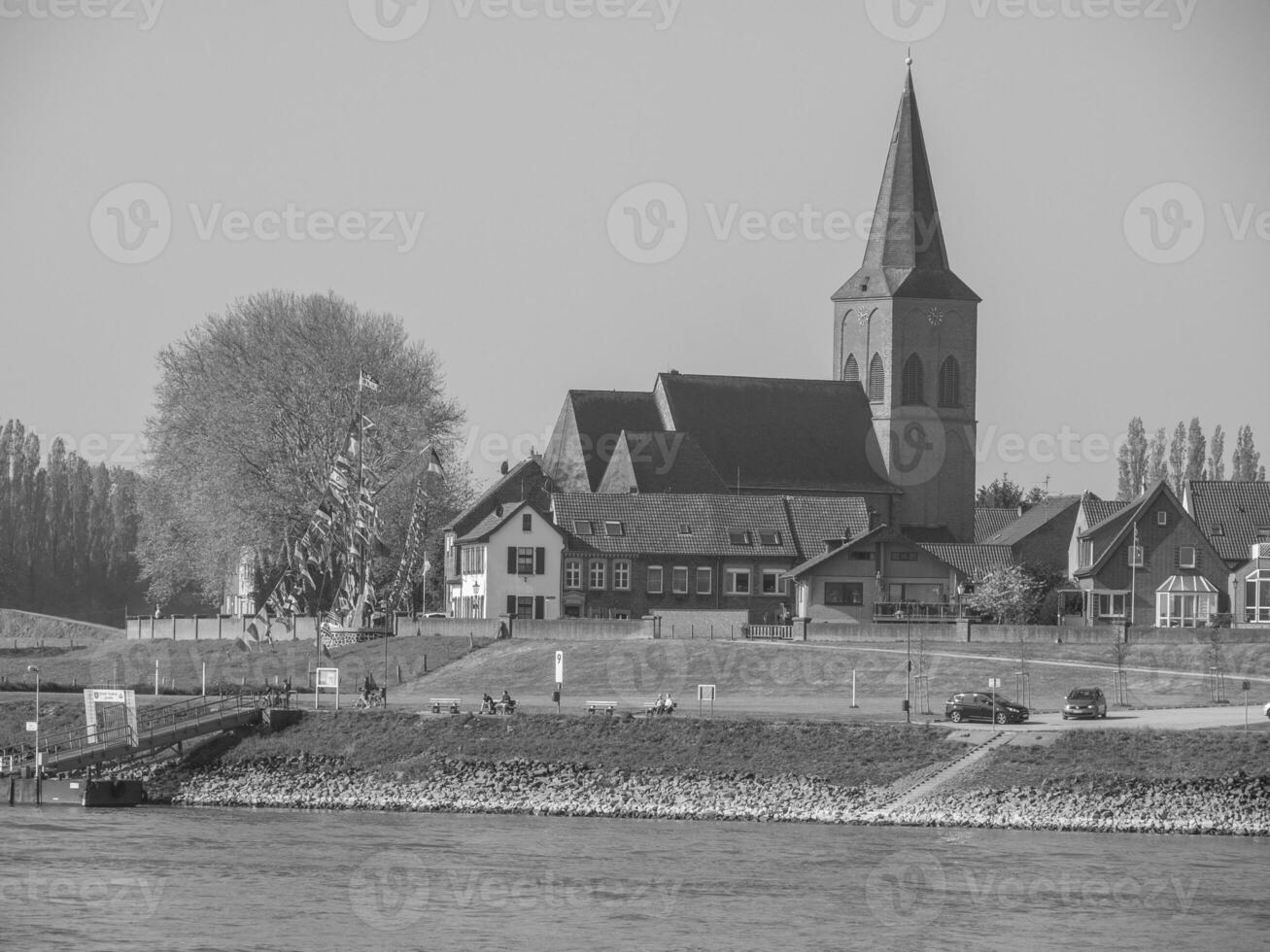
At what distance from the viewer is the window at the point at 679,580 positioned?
89.5 meters

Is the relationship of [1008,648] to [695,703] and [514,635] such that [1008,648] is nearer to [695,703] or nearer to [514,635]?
[695,703]

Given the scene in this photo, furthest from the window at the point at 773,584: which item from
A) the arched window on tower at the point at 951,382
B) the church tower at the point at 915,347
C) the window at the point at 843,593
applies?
the arched window on tower at the point at 951,382

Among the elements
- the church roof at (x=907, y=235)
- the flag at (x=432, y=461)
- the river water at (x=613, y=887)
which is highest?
the church roof at (x=907, y=235)

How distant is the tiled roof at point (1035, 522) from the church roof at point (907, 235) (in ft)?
38.0

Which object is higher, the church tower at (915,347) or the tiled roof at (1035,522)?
the church tower at (915,347)

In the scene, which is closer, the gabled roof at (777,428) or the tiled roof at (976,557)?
the tiled roof at (976,557)

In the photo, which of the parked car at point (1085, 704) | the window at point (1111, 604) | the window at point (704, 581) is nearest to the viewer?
the parked car at point (1085, 704)

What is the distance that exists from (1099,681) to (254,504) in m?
37.7

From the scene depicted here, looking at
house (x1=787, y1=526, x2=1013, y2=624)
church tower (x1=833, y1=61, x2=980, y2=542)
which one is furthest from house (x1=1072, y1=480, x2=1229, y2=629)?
church tower (x1=833, y1=61, x2=980, y2=542)

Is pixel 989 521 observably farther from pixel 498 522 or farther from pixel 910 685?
pixel 910 685

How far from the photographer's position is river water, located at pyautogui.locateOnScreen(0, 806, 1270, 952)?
132ft

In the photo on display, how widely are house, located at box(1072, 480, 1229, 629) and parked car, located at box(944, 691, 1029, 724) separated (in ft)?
85.8

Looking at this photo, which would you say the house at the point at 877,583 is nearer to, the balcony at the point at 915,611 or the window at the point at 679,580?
the balcony at the point at 915,611

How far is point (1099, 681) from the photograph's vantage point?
6844cm
